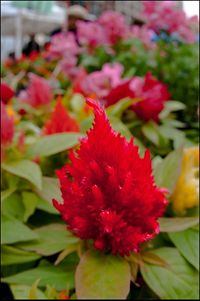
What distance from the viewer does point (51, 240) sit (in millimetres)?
918

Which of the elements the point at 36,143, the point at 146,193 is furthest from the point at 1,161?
the point at 146,193

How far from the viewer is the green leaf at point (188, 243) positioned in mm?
956

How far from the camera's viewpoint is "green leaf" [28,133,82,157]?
1034 mm

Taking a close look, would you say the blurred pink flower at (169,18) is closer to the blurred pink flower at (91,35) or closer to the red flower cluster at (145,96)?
the blurred pink flower at (91,35)

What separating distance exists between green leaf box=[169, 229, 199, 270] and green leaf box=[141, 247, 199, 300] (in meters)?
0.02

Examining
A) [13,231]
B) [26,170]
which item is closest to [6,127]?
[26,170]

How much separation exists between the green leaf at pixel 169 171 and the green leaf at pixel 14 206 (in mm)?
268

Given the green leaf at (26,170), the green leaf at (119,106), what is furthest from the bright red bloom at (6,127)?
the green leaf at (119,106)

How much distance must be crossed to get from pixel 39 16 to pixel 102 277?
4.55 meters

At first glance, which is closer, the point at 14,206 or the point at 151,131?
the point at 14,206

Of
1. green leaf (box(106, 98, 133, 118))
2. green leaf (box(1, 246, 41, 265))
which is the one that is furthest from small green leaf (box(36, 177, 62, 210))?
green leaf (box(106, 98, 133, 118))

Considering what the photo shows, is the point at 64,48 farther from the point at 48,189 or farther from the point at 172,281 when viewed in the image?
the point at 172,281

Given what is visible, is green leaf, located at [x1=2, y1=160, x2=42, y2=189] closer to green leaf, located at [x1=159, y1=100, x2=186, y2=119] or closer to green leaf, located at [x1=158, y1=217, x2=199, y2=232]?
green leaf, located at [x1=158, y1=217, x2=199, y2=232]

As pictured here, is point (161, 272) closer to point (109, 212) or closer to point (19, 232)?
point (19, 232)
